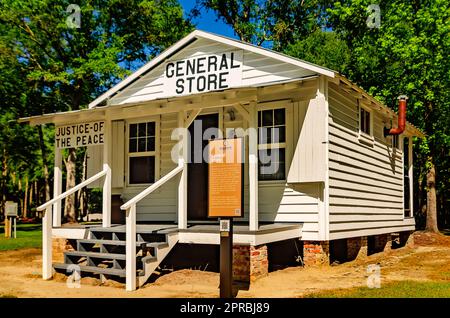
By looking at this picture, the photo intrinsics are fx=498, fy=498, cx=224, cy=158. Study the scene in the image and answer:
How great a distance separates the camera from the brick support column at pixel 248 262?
9.00 m

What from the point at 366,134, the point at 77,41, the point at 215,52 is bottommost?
the point at 366,134

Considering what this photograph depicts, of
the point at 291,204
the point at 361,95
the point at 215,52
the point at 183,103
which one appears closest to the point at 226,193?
the point at 183,103

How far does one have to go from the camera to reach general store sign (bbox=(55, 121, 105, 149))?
11.8 meters

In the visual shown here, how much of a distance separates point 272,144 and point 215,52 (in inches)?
114

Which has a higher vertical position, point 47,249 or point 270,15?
point 270,15

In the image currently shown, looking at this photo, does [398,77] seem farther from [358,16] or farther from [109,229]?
[109,229]

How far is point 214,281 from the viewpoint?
9.45m

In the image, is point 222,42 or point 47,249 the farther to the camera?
point 222,42

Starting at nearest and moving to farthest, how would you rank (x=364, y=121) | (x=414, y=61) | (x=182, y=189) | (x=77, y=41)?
(x=182, y=189)
(x=364, y=121)
(x=414, y=61)
(x=77, y=41)

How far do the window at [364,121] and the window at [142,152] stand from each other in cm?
537

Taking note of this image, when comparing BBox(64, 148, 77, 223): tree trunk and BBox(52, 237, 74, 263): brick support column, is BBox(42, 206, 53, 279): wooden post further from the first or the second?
BBox(64, 148, 77, 223): tree trunk

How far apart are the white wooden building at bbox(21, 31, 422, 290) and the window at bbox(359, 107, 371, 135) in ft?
0.09

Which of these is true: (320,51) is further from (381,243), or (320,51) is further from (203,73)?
(203,73)

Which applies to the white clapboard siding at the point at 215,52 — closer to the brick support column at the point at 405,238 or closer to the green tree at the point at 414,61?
the brick support column at the point at 405,238
